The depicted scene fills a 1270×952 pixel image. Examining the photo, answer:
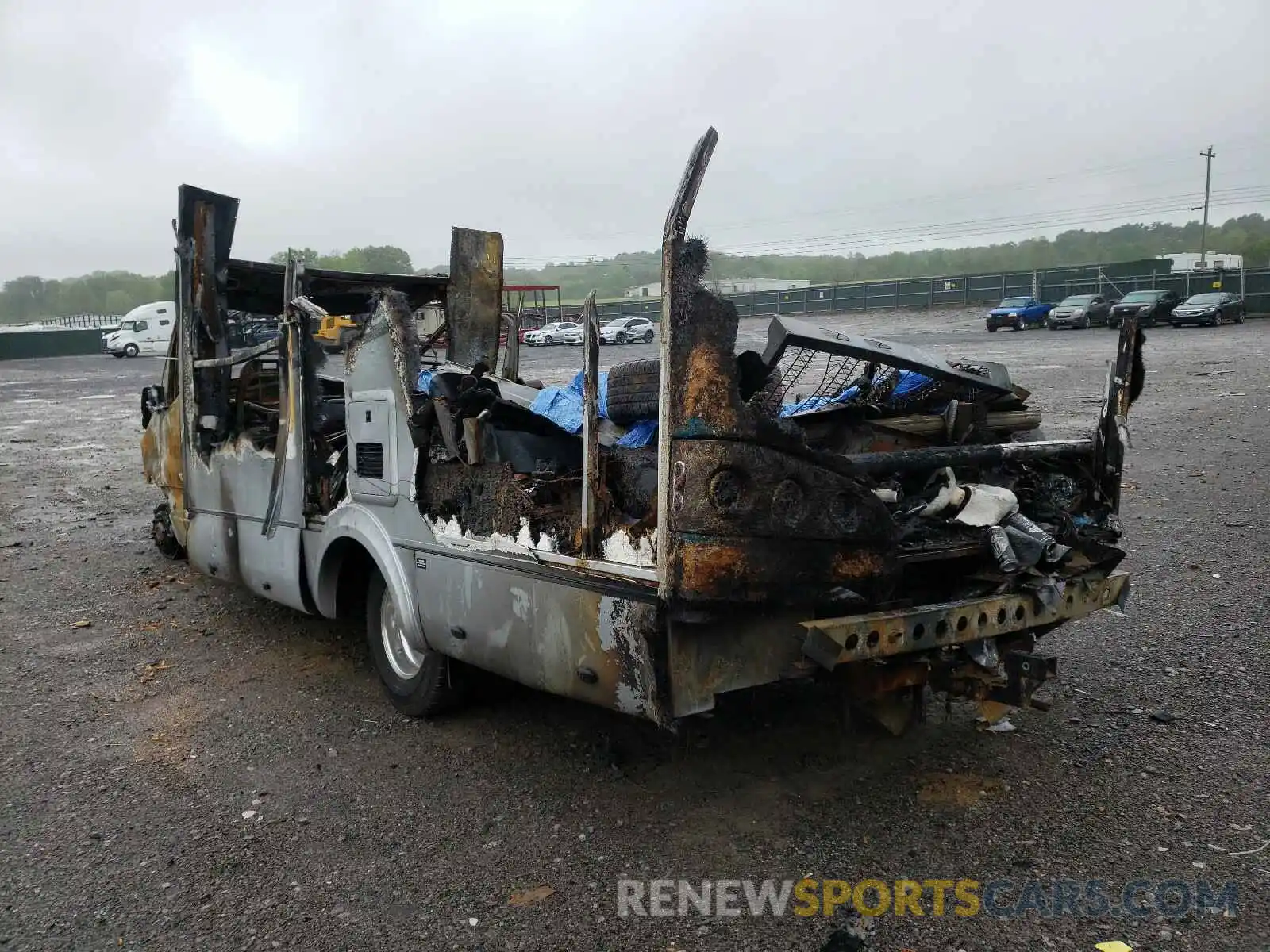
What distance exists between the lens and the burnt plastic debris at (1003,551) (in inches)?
134

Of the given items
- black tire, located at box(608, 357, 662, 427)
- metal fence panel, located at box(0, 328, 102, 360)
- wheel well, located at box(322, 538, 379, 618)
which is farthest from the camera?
metal fence panel, located at box(0, 328, 102, 360)

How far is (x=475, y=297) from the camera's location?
20.5 ft

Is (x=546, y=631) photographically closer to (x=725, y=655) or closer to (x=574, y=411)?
(x=725, y=655)

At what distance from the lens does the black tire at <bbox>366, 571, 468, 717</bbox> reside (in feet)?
13.7

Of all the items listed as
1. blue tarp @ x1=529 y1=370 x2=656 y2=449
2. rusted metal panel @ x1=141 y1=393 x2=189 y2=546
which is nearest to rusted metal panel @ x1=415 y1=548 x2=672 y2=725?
blue tarp @ x1=529 y1=370 x2=656 y2=449

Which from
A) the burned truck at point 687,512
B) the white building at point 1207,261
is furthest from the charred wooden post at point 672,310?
the white building at point 1207,261

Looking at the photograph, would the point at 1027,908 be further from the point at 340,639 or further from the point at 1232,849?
the point at 340,639

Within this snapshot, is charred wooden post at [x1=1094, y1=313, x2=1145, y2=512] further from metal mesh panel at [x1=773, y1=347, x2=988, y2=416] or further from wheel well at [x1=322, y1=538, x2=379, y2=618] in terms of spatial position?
wheel well at [x1=322, y1=538, x2=379, y2=618]

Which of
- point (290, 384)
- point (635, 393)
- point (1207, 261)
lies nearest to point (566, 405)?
point (635, 393)

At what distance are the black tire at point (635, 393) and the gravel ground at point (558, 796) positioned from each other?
1.76ft

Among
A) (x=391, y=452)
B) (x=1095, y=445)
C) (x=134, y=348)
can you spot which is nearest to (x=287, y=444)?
(x=391, y=452)

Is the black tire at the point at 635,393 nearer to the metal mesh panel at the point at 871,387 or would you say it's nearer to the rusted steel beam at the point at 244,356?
the metal mesh panel at the point at 871,387

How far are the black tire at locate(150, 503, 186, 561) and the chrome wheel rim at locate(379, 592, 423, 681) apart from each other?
3.76 m

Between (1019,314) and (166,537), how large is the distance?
99.2 ft
